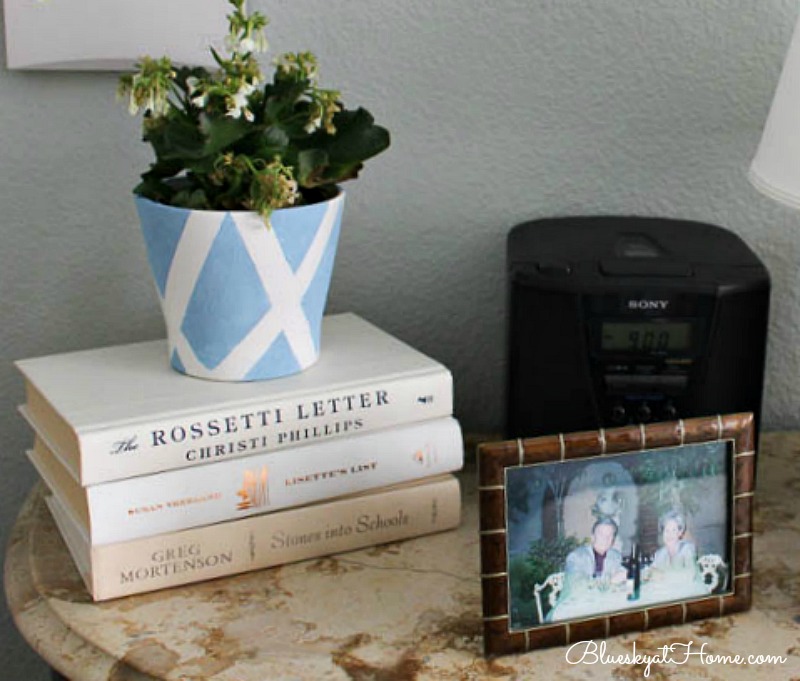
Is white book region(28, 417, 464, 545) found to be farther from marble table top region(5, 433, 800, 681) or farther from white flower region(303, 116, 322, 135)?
white flower region(303, 116, 322, 135)

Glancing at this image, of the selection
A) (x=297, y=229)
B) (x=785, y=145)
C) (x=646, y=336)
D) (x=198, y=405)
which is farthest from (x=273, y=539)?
(x=785, y=145)

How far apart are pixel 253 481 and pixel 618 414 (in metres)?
0.32

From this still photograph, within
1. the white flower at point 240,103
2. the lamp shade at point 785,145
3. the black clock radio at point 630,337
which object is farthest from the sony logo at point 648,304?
the white flower at point 240,103

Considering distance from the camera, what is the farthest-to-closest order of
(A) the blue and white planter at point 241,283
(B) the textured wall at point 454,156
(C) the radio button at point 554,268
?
(B) the textured wall at point 454,156 → (C) the radio button at point 554,268 → (A) the blue and white planter at point 241,283

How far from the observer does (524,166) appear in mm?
1197

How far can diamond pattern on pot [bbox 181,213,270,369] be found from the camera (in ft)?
3.04

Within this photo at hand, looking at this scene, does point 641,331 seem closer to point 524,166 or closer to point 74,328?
point 524,166

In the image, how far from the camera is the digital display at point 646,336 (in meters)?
1.02

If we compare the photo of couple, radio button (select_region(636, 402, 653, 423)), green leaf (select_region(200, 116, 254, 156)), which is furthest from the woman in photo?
green leaf (select_region(200, 116, 254, 156))

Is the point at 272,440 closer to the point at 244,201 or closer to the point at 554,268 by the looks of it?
the point at 244,201

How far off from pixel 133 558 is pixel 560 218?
0.55 meters

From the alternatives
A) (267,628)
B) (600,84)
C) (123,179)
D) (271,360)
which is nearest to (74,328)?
(123,179)

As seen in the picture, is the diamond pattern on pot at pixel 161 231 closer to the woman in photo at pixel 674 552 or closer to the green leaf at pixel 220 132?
the green leaf at pixel 220 132

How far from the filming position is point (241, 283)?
3.08 ft
